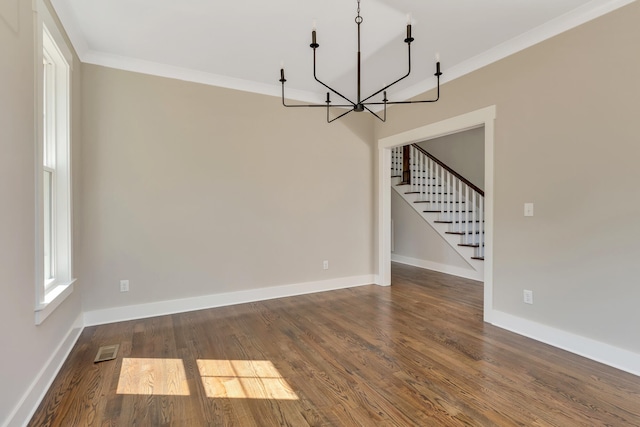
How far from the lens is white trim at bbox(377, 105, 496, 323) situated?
3068 mm

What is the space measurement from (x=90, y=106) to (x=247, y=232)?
6.48ft

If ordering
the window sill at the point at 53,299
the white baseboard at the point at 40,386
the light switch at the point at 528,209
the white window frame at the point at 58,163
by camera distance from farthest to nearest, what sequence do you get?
the light switch at the point at 528,209 < the white window frame at the point at 58,163 < the window sill at the point at 53,299 < the white baseboard at the point at 40,386

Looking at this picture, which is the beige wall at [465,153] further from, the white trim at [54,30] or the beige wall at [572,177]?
the white trim at [54,30]

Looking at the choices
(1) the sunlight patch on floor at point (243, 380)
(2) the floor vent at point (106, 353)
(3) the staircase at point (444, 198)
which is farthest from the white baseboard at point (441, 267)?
(2) the floor vent at point (106, 353)

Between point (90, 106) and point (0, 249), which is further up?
point (90, 106)

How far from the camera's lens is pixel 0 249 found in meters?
1.40

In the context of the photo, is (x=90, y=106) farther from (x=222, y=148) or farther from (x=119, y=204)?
(x=222, y=148)

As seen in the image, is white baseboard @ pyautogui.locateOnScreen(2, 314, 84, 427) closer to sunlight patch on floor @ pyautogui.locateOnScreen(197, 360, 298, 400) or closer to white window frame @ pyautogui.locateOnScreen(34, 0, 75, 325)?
white window frame @ pyautogui.locateOnScreen(34, 0, 75, 325)

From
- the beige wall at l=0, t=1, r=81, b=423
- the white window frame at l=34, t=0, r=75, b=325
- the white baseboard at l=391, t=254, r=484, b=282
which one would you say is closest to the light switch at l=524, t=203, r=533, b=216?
the white baseboard at l=391, t=254, r=484, b=282

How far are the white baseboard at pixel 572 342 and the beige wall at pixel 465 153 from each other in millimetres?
3434

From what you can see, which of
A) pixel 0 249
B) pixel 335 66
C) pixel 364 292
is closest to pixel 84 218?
pixel 0 249

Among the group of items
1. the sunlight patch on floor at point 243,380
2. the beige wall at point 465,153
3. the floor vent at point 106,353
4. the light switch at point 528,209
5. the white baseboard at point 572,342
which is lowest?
the sunlight patch on floor at point 243,380

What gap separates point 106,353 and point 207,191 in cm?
176

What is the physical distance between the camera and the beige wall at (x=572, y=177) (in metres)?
2.19
